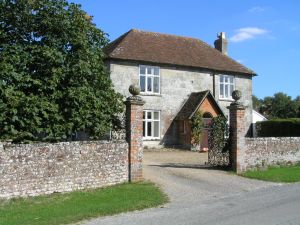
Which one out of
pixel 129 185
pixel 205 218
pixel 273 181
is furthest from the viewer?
pixel 273 181

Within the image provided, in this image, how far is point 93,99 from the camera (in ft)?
53.7

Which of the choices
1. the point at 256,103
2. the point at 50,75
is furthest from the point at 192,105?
the point at 256,103

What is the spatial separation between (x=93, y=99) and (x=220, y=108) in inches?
639

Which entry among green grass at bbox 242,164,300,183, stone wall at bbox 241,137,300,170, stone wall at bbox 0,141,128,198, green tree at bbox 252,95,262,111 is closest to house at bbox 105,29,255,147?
stone wall at bbox 241,137,300,170

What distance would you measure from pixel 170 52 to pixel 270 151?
14884 millimetres

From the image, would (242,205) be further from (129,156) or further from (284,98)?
(284,98)

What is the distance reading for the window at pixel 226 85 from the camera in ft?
110

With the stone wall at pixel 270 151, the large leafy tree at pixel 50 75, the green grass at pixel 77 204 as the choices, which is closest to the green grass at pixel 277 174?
the stone wall at pixel 270 151

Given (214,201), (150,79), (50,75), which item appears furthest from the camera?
(150,79)

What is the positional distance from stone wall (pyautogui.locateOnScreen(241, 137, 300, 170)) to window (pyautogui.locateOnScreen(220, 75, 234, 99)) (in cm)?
1275

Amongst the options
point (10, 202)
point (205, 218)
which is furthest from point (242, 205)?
point (10, 202)

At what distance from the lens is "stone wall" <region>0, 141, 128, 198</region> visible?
11827 millimetres

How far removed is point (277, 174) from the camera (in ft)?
56.5

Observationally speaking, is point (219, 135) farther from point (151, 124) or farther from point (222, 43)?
point (222, 43)
